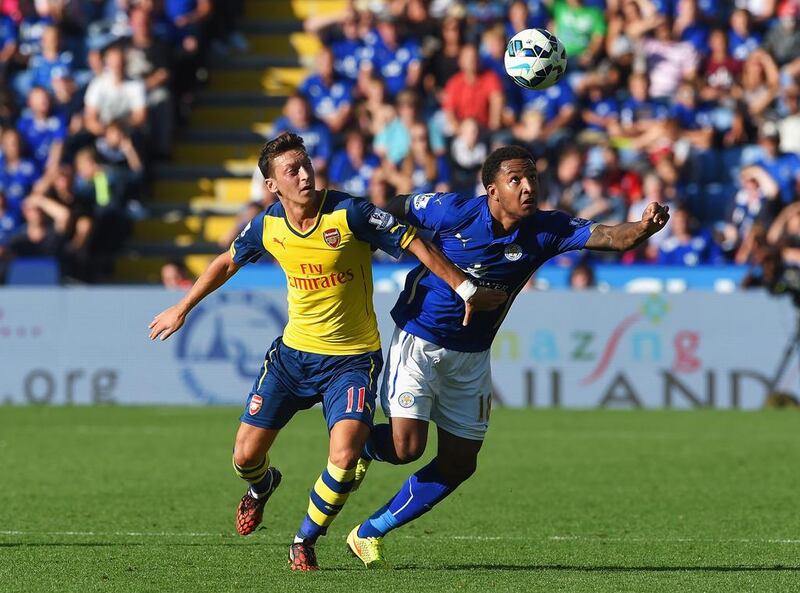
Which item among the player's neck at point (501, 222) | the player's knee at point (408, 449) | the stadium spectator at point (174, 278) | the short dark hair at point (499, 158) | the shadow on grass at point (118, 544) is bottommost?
the stadium spectator at point (174, 278)

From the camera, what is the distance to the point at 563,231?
7.52 metres

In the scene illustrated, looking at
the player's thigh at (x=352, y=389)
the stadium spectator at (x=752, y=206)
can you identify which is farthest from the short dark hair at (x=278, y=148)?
the stadium spectator at (x=752, y=206)

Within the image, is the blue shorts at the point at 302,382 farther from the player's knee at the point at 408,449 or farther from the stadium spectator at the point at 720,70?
the stadium spectator at the point at 720,70

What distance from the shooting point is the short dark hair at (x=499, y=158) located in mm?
7430

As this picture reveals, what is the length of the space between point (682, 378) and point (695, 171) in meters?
3.36

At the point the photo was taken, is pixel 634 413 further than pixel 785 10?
No

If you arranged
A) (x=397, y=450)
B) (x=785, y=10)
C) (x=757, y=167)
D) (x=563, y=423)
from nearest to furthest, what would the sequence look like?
(x=397, y=450) → (x=563, y=423) → (x=757, y=167) → (x=785, y=10)

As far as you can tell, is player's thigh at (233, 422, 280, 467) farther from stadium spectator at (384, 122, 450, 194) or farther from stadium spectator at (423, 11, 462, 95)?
stadium spectator at (423, 11, 462, 95)

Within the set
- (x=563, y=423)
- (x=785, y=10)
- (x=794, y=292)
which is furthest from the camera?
(x=785, y=10)

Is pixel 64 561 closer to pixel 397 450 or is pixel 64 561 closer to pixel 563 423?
pixel 397 450

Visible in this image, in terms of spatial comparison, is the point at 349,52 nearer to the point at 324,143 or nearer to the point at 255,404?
the point at 324,143

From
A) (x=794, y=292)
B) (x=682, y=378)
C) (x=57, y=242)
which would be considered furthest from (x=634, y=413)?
(x=57, y=242)

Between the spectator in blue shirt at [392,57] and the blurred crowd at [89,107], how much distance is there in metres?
2.96

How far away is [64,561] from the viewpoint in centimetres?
742
